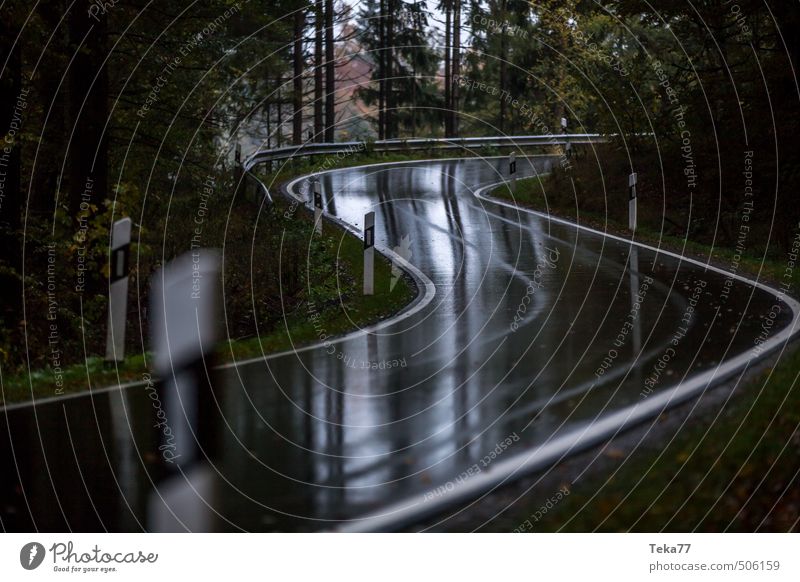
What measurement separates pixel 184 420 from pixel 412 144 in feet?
116

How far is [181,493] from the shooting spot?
6.70 m

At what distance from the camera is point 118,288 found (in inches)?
430

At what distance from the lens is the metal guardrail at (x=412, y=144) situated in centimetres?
3309

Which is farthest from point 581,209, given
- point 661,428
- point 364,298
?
point 661,428

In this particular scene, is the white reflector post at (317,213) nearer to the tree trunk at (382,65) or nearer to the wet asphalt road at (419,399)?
the wet asphalt road at (419,399)

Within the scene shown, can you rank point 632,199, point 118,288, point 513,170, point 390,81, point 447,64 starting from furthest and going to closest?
point 447,64 < point 390,81 < point 513,170 < point 632,199 < point 118,288

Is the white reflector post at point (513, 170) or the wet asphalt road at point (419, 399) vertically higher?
the white reflector post at point (513, 170)

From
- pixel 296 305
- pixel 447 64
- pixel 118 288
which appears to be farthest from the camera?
pixel 447 64

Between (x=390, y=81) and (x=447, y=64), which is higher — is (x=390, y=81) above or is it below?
below

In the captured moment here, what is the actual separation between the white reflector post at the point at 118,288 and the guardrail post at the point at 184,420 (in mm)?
443

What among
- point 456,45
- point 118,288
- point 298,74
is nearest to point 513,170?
point 298,74

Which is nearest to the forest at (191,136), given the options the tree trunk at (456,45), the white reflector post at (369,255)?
the white reflector post at (369,255)

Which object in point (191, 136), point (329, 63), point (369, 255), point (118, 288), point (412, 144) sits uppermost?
point (329, 63)

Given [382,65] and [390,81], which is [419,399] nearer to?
[390,81]
